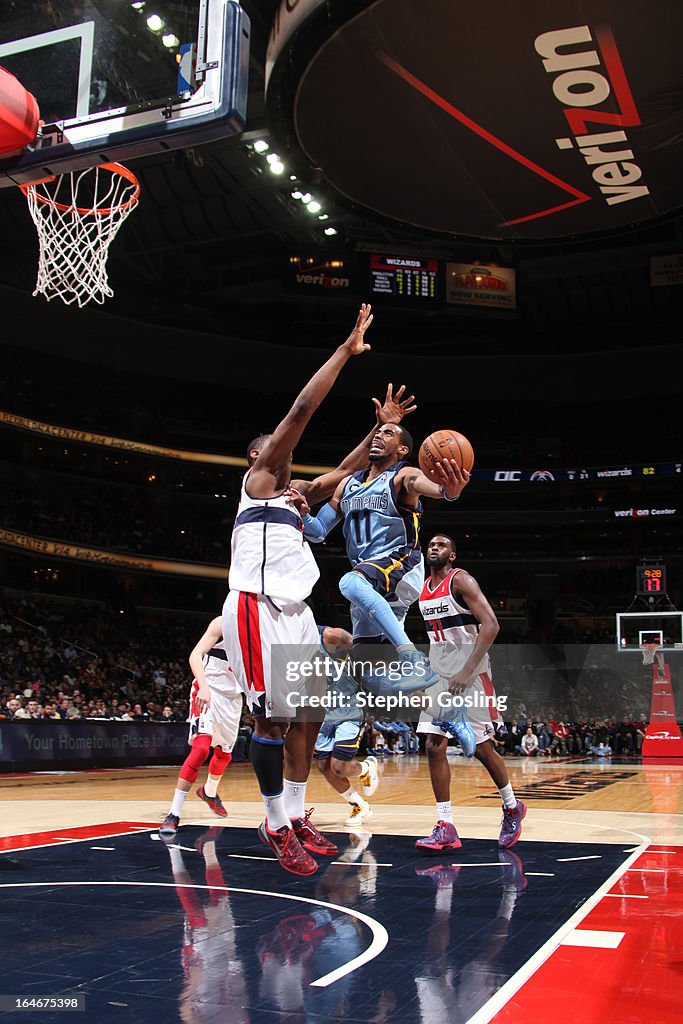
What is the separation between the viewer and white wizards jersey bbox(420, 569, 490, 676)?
22.2 ft

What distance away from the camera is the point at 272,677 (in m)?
4.66

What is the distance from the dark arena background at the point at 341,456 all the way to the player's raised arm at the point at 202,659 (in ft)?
3.50

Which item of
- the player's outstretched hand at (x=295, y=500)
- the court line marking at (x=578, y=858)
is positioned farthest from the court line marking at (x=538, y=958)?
the player's outstretched hand at (x=295, y=500)

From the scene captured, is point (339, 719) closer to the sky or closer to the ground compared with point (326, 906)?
closer to the sky

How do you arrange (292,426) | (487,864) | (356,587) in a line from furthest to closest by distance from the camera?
(356,587), (487,864), (292,426)

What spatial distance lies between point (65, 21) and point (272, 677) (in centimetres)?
454

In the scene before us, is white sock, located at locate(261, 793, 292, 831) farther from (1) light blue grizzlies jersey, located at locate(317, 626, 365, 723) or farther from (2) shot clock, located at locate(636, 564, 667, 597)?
(2) shot clock, located at locate(636, 564, 667, 597)

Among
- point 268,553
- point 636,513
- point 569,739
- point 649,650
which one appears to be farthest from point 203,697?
point 636,513

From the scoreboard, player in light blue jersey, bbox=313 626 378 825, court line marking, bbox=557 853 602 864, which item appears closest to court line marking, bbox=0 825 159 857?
player in light blue jersey, bbox=313 626 378 825

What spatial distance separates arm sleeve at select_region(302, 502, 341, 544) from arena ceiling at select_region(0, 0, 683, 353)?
374 inches

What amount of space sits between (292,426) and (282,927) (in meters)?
2.30

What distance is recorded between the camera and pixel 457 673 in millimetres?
6277

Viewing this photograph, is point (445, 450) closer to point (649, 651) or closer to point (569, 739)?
point (649, 651)

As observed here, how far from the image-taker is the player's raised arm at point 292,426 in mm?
4523
